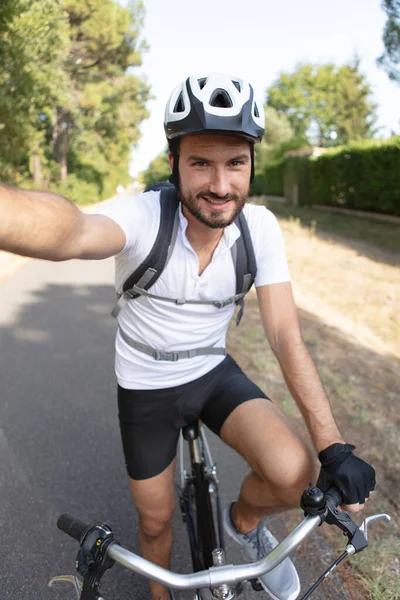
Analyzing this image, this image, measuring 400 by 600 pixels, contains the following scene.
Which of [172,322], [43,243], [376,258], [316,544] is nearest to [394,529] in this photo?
[316,544]

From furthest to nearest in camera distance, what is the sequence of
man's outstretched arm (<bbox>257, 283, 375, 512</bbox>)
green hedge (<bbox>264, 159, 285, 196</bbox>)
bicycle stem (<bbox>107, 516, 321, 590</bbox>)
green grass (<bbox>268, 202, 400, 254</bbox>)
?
green hedge (<bbox>264, 159, 285, 196</bbox>), green grass (<bbox>268, 202, 400, 254</bbox>), man's outstretched arm (<bbox>257, 283, 375, 512</bbox>), bicycle stem (<bbox>107, 516, 321, 590</bbox>)

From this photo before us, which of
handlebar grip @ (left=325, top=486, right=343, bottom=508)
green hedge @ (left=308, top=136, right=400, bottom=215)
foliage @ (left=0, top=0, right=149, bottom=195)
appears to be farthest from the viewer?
green hedge @ (left=308, top=136, right=400, bottom=215)

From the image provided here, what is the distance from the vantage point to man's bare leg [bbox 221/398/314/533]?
2180 mm

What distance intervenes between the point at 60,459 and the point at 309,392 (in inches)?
97.3

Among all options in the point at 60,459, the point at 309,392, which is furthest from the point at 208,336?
the point at 60,459

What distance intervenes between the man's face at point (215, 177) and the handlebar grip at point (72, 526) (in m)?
1.21

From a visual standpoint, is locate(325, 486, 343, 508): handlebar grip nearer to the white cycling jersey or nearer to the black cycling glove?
the black cycling glove

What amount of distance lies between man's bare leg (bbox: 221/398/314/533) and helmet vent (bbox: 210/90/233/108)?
1.24 meters

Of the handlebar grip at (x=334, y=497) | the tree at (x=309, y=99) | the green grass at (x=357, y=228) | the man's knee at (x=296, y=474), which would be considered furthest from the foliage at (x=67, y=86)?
the tree at (x=309, y=99)

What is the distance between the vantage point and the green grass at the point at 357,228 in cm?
1530

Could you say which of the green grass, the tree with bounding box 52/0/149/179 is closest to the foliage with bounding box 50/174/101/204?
the tree with bounding box 52/0/149/179

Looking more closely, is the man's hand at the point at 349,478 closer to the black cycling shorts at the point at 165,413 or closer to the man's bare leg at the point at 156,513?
the black cycling shorts at the point at 165,413

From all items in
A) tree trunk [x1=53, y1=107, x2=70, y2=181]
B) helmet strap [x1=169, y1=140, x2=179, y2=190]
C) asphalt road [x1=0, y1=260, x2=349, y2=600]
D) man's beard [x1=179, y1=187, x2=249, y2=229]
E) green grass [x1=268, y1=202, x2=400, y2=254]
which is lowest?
green grass [x1=268, y1=202, x2=400, y2=254]

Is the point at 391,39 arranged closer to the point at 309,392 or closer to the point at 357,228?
the point at 357,228
